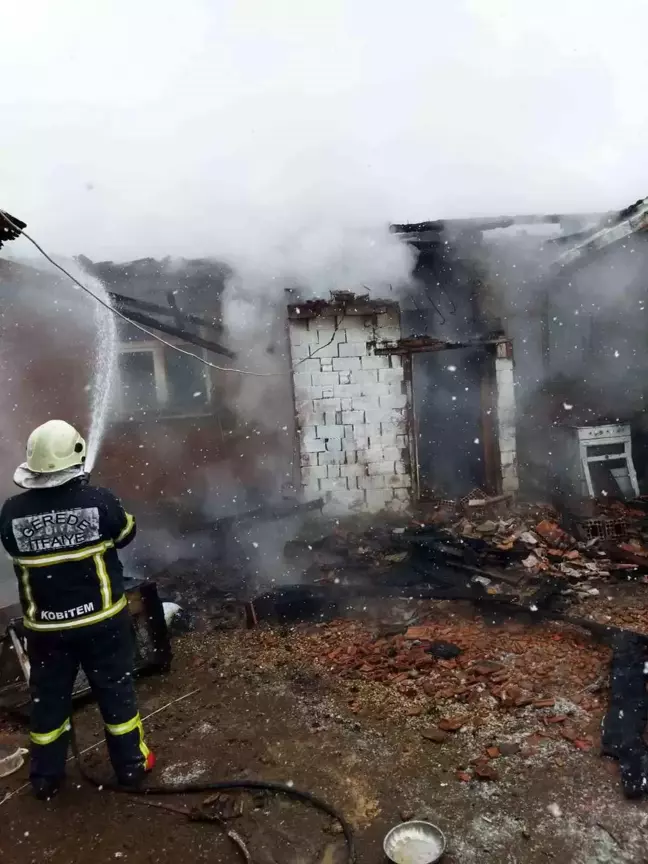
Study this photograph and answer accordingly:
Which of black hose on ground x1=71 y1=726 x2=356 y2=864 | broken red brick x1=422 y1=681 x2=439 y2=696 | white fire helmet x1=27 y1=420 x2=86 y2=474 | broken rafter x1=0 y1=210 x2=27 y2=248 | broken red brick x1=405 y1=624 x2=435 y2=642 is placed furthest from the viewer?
broken red brick x1=405 y1=624 x2=435 y2=642

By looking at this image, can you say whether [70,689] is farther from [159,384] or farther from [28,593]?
[159,384]

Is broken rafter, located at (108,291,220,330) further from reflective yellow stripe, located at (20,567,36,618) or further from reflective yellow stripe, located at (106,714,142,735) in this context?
reflective yellow stripe, located at (106,714,142,735)

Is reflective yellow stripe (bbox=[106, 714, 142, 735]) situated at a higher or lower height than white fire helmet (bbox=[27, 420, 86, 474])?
lower

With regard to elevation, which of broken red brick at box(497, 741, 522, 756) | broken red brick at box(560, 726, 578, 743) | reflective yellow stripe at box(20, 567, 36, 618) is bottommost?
broken red brick at box(497, 741, 522, 756)

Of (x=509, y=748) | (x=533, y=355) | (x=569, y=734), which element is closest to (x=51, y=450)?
(x=509, y=748)

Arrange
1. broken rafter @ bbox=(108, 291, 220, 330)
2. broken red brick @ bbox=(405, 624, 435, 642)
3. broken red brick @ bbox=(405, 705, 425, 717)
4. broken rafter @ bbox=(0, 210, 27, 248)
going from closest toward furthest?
1. broken rafter @ bbox=(0, 210, 27, 248)
2. broken red brick @ bbox=(405, 705, 425, 717)
3. broken red brick @ bbox=(405, 624, 435, 642)
4. broken rafter @ bbox=(108, 291, 220, 330)

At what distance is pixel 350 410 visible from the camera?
8.85 metres

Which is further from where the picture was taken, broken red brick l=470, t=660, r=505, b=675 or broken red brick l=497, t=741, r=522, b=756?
broken red brick l=470, t=660, r=505, b=675

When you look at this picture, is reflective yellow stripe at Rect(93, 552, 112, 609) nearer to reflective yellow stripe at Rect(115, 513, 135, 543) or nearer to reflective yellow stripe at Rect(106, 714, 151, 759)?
reflective yellow stripe at Rect(115, 513, 135, 543)

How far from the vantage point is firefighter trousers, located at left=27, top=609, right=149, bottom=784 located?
361 centimetres

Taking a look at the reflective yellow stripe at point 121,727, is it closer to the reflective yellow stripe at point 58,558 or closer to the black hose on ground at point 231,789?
the black hose on ground at point 231,789

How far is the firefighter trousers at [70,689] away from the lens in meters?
3.61

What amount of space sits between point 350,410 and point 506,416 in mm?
2584

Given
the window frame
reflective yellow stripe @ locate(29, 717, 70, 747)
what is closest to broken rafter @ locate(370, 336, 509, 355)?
the window frame
